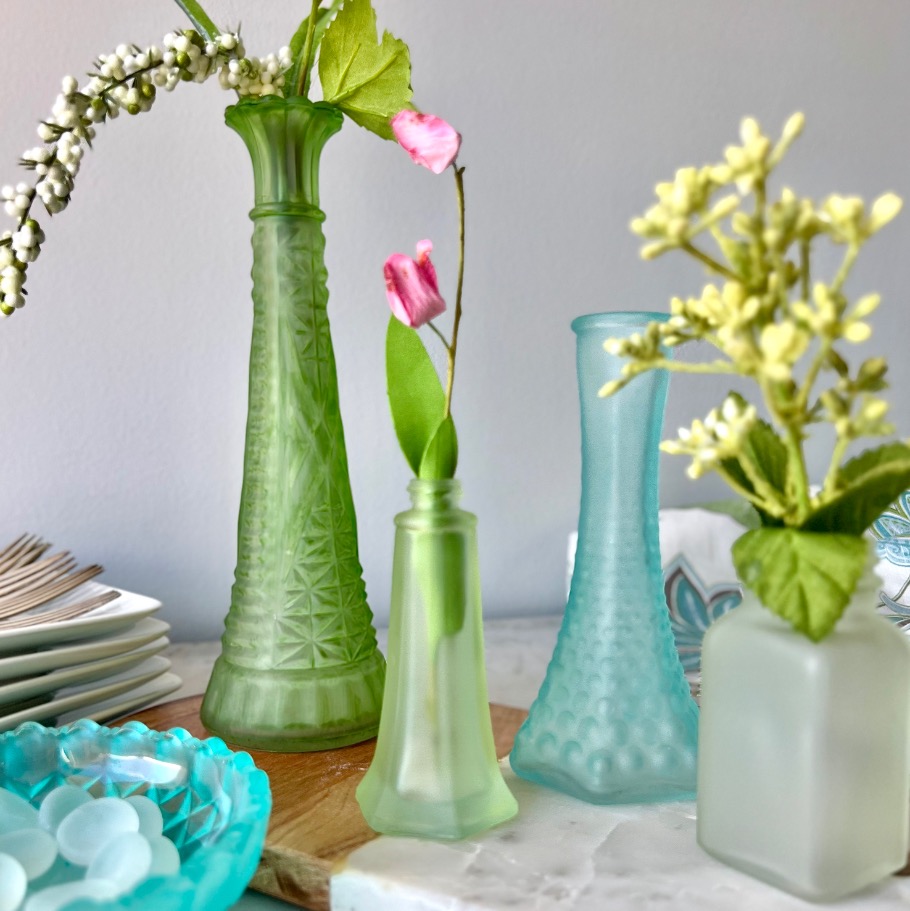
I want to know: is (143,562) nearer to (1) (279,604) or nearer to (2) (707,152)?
(1) (279,604)

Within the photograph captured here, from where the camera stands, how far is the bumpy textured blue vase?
1.45 ft

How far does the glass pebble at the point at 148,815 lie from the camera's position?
0.37 meters

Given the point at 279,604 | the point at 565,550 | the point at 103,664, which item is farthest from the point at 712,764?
the point at 565,550

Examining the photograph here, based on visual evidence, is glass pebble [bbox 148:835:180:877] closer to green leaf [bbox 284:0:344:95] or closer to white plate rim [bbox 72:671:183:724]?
white plate rim [bbox 72:671:183:724]

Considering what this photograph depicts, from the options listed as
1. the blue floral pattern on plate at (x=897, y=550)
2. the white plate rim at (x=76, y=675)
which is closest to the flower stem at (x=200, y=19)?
the white plate rim at (x=76, y=675)

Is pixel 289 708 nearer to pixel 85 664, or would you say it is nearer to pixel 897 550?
pixel 85 664

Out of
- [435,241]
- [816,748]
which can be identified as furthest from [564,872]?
[435,241]

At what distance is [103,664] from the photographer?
0.54m

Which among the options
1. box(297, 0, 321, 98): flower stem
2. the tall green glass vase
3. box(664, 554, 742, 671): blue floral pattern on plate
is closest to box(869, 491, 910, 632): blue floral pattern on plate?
box(664, 554, 742, 671): blue floral pattern on plate

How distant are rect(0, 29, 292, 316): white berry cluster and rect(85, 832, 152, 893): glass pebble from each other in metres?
0.26

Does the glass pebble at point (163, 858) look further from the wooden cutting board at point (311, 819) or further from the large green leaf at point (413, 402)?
the large green leaf at point (413, 402)

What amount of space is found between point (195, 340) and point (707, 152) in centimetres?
50

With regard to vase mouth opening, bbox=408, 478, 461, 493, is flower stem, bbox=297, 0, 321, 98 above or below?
above

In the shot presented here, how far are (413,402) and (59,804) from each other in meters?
0.24
